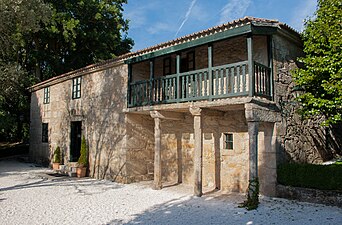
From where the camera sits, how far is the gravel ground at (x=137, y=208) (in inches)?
231

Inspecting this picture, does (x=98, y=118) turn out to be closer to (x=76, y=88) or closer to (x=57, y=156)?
Answer: (x=76, y=88)

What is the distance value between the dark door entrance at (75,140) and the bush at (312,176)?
30.9 feet

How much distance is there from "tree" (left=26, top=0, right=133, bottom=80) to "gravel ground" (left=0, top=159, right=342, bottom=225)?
43.9 ft

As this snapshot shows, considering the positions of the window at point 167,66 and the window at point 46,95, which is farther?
the window at point 46,95

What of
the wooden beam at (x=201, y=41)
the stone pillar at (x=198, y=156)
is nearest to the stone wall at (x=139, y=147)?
the wooden beam at (x=201, y=41)

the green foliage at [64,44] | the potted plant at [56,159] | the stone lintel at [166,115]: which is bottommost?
the potted plant at [56,159]

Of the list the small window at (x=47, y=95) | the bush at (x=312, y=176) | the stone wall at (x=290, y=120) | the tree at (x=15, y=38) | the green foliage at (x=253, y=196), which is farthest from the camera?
the small window at (x=47, y=95)

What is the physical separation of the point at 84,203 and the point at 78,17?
17.9 meters

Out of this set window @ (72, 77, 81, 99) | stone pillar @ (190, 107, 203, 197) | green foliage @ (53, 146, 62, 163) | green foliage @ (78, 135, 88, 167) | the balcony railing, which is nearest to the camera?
the balcony railing

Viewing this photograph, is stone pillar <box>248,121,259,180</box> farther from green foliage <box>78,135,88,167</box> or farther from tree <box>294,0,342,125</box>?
green foliage <box>78,135,88,167</box>

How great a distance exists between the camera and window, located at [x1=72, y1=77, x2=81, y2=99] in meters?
12.8

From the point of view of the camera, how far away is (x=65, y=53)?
22438 mm

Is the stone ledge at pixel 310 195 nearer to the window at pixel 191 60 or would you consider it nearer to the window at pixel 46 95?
the window at pixel 191 60

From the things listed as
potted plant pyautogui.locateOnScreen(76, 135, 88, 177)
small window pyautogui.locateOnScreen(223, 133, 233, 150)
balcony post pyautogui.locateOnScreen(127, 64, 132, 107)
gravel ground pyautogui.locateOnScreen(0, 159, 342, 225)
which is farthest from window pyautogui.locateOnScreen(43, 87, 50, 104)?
small window pyautogui.locateOnScreen(223, 133, 233, 150)
